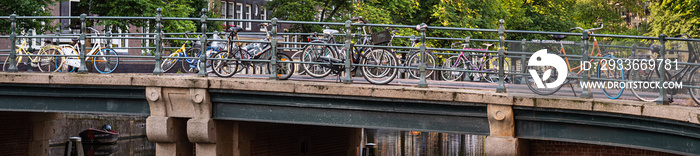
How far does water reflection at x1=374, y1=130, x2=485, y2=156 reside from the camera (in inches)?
1091

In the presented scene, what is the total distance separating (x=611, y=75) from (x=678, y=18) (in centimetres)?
1914

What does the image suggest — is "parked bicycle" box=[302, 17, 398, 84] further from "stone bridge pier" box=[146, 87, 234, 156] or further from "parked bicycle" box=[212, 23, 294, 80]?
"stone bridge pier" box=[146, 87, 234, 156]

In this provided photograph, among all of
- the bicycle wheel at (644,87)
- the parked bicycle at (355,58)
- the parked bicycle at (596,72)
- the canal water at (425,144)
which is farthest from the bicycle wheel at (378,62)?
the canal water at (425,144)

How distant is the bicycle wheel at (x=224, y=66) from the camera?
12797mm

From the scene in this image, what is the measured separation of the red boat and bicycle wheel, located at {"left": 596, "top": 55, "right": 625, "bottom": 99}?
2084cm

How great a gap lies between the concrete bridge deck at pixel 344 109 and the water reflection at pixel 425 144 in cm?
1472

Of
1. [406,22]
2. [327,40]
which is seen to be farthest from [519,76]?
[406,22]

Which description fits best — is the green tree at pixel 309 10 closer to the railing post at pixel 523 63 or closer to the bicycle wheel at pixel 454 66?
the bicycle wheel at pixel 454 66

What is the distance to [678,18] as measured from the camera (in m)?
26.8

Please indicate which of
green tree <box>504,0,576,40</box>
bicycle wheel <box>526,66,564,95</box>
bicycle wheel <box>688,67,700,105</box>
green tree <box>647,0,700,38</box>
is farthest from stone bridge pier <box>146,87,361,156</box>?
green tree <box>504,0,576,40</box>

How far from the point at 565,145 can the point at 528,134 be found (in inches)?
57.2

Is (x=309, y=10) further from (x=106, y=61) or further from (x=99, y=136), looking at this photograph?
(x=106, y=61)

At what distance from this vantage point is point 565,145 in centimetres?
1125

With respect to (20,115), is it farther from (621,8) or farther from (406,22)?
(621,8)
